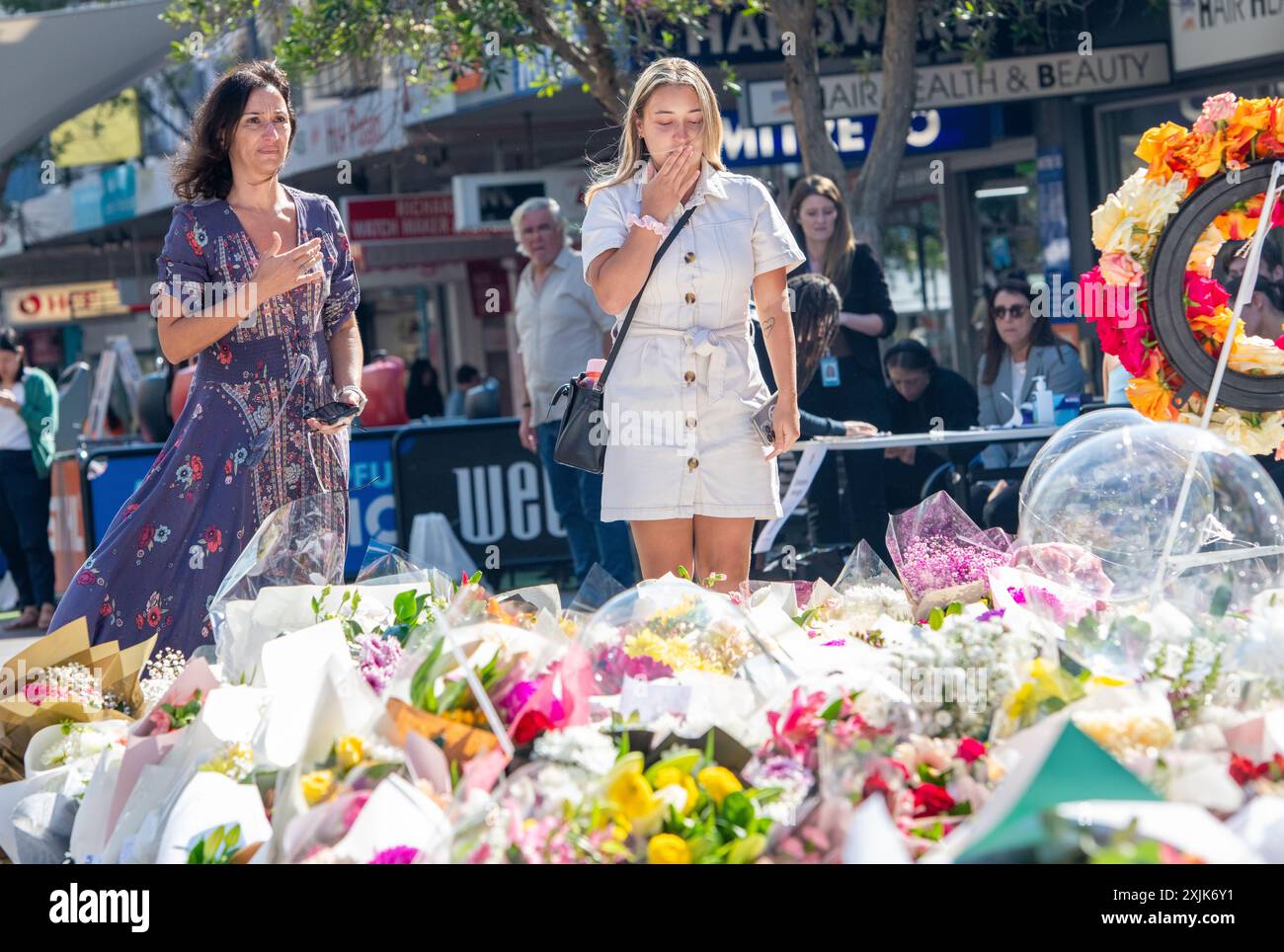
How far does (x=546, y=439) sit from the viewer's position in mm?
8258

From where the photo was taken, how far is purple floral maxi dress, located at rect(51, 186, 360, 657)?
453 cm

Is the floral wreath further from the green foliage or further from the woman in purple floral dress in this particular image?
the green foliage

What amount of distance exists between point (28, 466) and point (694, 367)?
22.9 feet

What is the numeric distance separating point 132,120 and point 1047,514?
28.1 meters

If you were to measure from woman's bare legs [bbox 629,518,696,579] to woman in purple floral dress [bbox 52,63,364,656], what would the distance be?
2.65 feet

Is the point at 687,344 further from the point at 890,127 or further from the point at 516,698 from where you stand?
the point at 890,127

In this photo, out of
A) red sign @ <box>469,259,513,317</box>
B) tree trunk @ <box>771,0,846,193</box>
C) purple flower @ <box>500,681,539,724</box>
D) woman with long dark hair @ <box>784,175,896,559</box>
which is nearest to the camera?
purple flower @ <box>500,681,539,724</box>

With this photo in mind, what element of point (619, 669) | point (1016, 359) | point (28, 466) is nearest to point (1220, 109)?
point (619, 669)

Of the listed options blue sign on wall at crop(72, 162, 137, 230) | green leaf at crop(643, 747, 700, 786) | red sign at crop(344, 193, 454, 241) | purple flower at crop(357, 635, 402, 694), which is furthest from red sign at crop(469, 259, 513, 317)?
green leaf at crop(643, 747, 700, 786)

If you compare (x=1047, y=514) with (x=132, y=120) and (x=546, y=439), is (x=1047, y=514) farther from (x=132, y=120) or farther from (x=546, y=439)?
(x=132, y=120)

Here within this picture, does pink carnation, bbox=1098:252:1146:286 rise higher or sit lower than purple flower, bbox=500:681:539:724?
higher

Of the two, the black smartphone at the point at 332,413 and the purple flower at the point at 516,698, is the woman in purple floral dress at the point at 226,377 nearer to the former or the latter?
the black smartphone at the point at 332,413

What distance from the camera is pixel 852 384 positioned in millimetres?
7457

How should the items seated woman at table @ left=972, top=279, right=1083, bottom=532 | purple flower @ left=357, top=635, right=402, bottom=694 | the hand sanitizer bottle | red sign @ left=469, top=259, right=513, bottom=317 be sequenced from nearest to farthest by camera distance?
purple flower @ left=357, top=635, right=402, bottom=694
the hand sanitizer bottle
seated woman at table @ left=972, top=279, right=1083, bottom=532
red sign @ left=469, top=259, right=513, bottom=317
